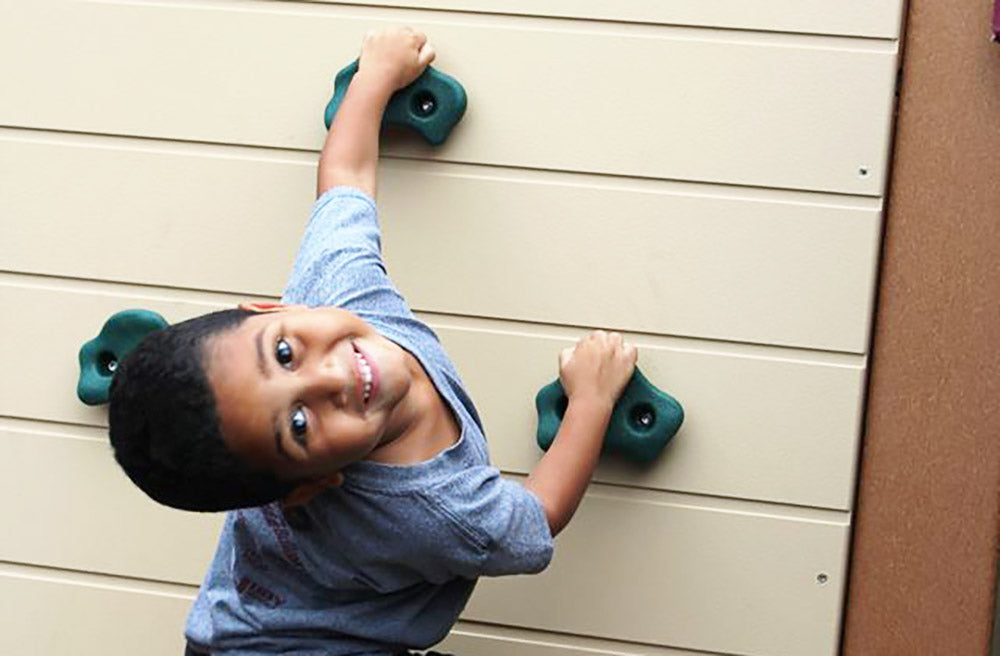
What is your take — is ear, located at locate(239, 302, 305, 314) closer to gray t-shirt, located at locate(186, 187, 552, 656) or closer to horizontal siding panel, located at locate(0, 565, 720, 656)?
gray t-shirt, located at locate(186, 187, 552, 656)

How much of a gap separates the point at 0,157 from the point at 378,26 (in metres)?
0.46

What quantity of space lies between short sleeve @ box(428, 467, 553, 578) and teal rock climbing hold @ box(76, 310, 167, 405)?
1.55 ft

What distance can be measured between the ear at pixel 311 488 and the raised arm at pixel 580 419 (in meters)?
0.23

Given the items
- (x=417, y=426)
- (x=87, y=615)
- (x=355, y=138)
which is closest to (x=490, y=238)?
(x=355, y=138)

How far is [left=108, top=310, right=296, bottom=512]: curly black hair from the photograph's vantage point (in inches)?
56.7

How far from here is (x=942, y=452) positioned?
1.78 m

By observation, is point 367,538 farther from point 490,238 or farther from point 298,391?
point 490,238

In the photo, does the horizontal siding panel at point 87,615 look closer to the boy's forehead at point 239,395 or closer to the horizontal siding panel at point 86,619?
the horizontal siding panel at point 86,619

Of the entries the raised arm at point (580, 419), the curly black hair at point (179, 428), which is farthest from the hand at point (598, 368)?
the curly black hair at point (179, 428)

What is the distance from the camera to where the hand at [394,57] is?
1.78 m

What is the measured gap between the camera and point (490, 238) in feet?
6.00

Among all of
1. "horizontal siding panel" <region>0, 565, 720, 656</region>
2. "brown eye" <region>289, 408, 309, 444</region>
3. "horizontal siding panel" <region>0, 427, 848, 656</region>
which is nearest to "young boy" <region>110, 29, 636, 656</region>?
"brown eye" <region>289, 408, 309, 444</region>

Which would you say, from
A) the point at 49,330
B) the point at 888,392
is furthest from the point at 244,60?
the point at 888,392

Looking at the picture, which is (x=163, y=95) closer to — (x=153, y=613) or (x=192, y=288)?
(x=192, y=288)
